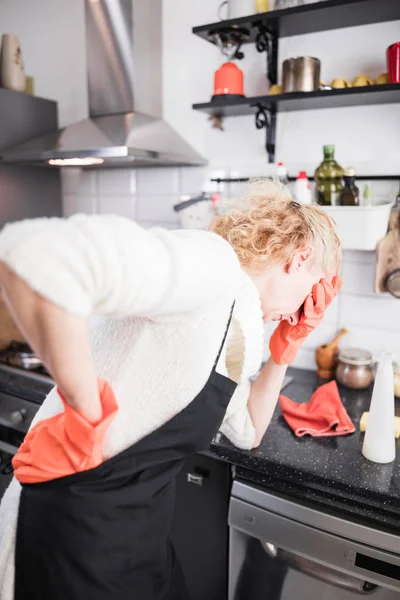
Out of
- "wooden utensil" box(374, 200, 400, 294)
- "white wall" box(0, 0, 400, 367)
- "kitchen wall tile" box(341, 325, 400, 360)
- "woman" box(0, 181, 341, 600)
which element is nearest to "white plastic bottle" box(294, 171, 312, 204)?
"white wall" box(0, 0, 400, 367)

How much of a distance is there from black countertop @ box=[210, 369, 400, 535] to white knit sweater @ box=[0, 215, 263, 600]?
0.37 m

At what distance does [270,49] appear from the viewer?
5.29 ft

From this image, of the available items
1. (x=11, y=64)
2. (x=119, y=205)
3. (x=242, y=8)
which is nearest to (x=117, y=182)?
(x=119, y=205)

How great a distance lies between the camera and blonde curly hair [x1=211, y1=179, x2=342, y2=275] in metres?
0.84

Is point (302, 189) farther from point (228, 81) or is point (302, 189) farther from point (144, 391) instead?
point (144, 391)

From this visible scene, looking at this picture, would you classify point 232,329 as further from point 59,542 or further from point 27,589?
point 27,589

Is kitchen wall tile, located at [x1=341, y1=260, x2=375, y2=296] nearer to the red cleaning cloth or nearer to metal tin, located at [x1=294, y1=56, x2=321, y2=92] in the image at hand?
the red cleaning cloth

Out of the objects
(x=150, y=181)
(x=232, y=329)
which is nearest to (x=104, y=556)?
(x=232, y=329)

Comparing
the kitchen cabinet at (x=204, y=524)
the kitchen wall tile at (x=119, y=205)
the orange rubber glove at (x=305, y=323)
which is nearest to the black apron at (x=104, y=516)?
the orange rubber glove at (x=305, y=323)

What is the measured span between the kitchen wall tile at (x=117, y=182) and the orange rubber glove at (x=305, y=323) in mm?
1180

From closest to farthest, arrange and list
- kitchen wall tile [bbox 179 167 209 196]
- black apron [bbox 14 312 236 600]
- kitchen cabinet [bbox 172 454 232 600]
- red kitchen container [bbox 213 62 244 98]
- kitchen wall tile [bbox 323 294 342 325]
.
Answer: black apron [bbox 14 312 236 600] → kitchen cabinet [bbox 172 454 232 600] → red kitchen container [bbox 213 62 244 98] → kitchen wall tile [bbox 323 294 342 325] → kitchen wall tile [bbox 179 167 209 196]

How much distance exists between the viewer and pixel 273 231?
2.79 ft

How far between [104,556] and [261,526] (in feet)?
1.50

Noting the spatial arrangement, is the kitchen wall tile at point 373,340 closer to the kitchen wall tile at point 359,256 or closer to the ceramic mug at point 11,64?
the kitchen wall tile at point 359,256
